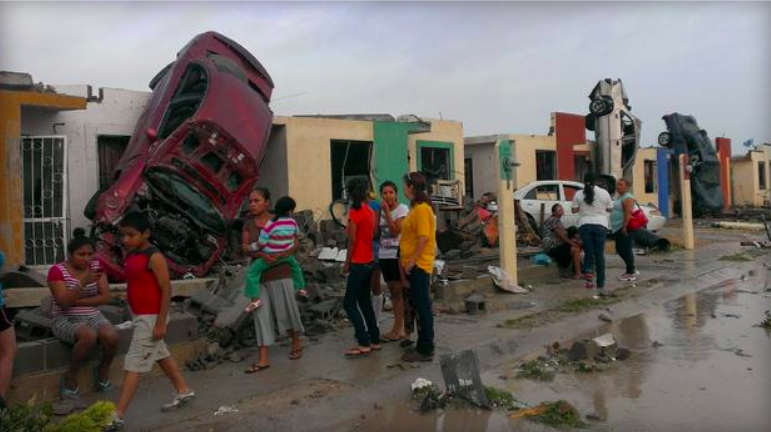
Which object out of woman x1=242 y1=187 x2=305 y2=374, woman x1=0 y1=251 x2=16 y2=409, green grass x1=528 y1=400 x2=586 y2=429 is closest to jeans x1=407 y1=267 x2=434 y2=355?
woman x1=242 y1=187 x2=305 y2=374

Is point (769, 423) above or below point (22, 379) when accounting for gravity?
below

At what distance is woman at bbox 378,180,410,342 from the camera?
6.25 m

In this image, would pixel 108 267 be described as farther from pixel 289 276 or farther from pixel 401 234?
pixel 401 234

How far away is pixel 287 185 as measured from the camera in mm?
13703

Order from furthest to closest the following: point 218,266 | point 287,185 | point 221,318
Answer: point 287,185 < point 218,266 < point 221,318

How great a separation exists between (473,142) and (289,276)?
52.0 feet

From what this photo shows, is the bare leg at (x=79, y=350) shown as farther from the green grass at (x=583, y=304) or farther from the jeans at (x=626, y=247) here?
the jeans at (x=626, y=247)

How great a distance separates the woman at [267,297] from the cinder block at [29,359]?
62.8 inches

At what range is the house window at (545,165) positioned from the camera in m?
22.3

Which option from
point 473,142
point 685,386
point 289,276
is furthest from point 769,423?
point 473,142

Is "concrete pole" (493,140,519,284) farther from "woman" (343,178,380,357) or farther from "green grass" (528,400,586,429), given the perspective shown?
"green grass" (528,400,586,429)

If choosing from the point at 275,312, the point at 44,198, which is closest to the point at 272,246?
the point at 275,312

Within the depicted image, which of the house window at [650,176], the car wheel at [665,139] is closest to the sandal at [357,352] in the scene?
the house window at [650,176]

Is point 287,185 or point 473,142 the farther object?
point 473,142
